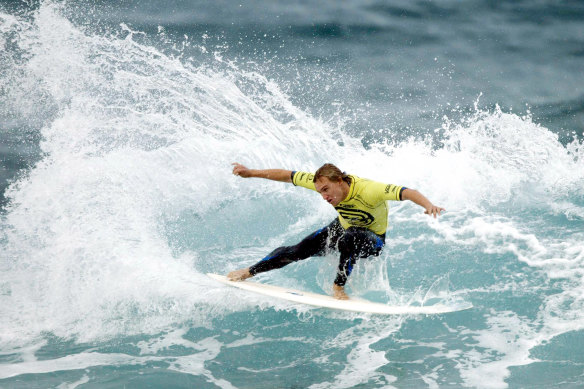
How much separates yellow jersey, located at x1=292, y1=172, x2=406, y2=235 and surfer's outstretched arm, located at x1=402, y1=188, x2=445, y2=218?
0.08 m

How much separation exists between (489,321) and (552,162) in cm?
435

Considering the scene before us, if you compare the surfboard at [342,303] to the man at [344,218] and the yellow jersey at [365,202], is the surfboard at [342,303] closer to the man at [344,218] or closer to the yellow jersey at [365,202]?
the man at [344,218]

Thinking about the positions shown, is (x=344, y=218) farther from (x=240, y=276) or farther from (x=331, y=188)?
(x=240, y=276)

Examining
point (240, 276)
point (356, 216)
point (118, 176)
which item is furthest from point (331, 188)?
point (118, 176)

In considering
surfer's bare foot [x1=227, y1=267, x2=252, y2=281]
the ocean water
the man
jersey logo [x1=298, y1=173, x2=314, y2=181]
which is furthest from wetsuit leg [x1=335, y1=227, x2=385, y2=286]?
surfer's bare foot [x1=227, y1=267, x2=252, y2=281]

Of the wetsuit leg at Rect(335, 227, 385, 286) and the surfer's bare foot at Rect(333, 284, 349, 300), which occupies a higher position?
the wetsuit leg at Rect(335, 227, 385, 286)

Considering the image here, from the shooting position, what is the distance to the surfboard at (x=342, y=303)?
6262mm

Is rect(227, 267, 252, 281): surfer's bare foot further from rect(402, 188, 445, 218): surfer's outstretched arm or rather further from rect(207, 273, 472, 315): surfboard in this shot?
rect(402, 188, 445, 218): surfer's outstretched arm

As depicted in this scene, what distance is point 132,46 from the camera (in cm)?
1040

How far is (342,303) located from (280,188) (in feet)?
11.5

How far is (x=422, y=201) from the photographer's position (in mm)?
5746

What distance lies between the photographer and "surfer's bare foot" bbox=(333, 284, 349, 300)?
6586 mm

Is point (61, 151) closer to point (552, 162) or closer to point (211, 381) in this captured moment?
point (211, 381)

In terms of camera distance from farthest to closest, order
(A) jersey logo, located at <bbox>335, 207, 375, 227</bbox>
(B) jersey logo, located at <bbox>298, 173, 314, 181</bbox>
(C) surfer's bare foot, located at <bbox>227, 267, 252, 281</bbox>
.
→ (C) surfer's bare foot, located at <bbox>227, 267, 252, 281</bbox> → (B) jersey logo, located at <bbox>298, 173, 314, 181</bbox> → (A) jersey logo, located at <bbox>335, 207, 375, 227</bbox>
